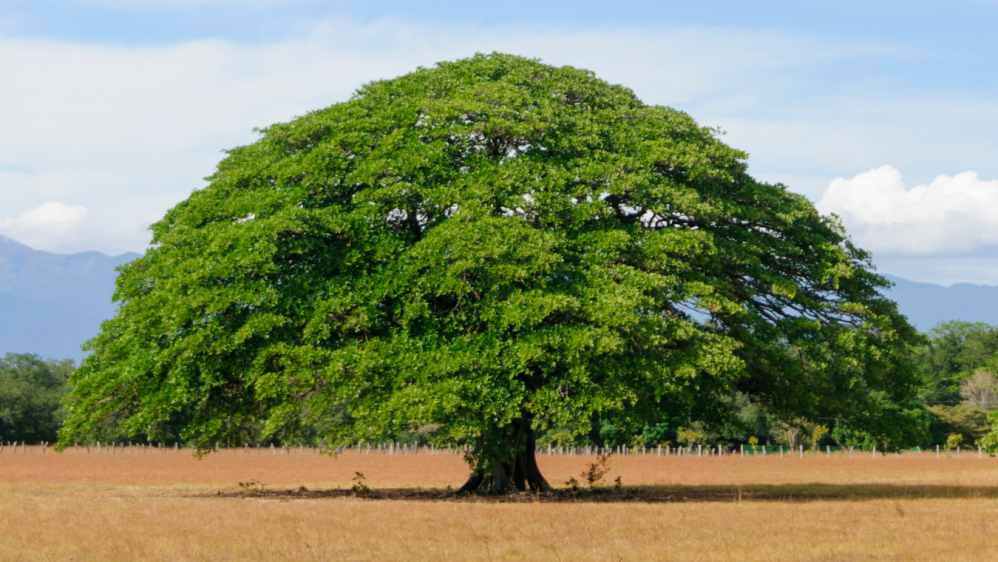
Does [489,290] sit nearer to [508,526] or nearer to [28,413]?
[508,526]

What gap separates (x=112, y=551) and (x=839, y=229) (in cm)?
2465

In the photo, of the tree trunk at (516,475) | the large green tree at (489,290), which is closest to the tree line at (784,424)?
the tree trunk at (516,475)

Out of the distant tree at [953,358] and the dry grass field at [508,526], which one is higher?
the distant tree at [953,358]

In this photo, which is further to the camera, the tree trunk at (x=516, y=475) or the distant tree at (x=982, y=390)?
the distant tree at (x=982, y=390)

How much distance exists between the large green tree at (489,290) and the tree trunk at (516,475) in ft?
0.42

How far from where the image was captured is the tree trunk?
29002mm

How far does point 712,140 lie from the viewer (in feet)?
103

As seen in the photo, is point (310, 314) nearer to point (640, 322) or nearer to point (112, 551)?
point (640, 322)

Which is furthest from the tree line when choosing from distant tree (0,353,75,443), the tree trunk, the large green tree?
the large green tree

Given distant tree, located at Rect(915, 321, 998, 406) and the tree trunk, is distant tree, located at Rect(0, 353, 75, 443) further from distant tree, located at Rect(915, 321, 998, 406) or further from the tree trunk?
distant tree, located at Rect(915, 321, 998, 406)

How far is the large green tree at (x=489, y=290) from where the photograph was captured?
24672 millimetres

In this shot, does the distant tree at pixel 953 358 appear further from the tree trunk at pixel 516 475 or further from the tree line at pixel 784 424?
the tree trunk at pixel 516 475

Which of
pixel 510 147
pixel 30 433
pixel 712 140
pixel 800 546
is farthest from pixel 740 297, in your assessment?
pixel 30 433

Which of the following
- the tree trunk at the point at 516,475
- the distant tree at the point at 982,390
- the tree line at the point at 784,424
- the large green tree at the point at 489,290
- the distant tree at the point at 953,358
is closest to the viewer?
the large green tree at the point at 489,290
